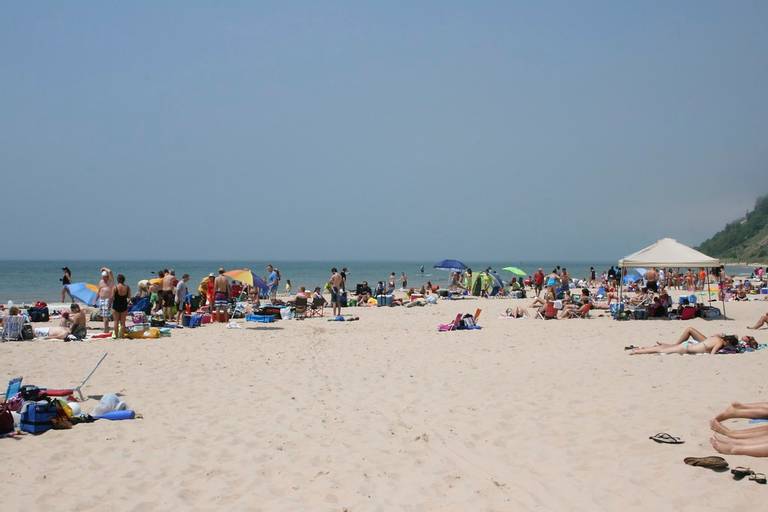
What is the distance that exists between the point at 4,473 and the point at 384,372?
5088 millimetres

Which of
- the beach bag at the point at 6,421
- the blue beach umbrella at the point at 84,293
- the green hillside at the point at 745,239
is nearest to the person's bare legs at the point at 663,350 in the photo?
the beach bag at the point at 6,421

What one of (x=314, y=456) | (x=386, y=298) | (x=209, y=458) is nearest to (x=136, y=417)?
(x=209, y=458)

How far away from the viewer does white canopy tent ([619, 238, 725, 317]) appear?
15.4 metres

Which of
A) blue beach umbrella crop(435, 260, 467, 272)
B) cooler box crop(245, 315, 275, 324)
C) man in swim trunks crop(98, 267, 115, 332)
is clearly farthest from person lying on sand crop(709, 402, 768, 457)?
blue beach umbrella crop(435, 260, 467, 272)

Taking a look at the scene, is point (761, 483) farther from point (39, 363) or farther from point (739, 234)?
point (739, 234)

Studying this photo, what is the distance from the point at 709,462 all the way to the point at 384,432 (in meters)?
2.75

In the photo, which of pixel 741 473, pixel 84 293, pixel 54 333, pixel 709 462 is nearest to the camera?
pixel 741 473

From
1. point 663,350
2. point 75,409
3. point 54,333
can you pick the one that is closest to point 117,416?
point 75,409

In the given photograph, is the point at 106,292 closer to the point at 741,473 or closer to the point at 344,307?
the point at 344,307

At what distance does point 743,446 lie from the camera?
4848 millimetres

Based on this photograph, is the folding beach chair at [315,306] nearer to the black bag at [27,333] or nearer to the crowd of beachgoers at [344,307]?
the crowd of beachgoers at [344,307]

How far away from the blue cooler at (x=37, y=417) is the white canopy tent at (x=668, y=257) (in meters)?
13.6

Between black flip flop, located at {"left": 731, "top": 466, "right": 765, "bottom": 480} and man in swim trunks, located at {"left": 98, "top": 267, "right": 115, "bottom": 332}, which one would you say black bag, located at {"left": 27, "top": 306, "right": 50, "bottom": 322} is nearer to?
man in swim trunks, located at {"left": 98, "top": 267, "right": 115, "bottom": 332}

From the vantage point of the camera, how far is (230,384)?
806cm
